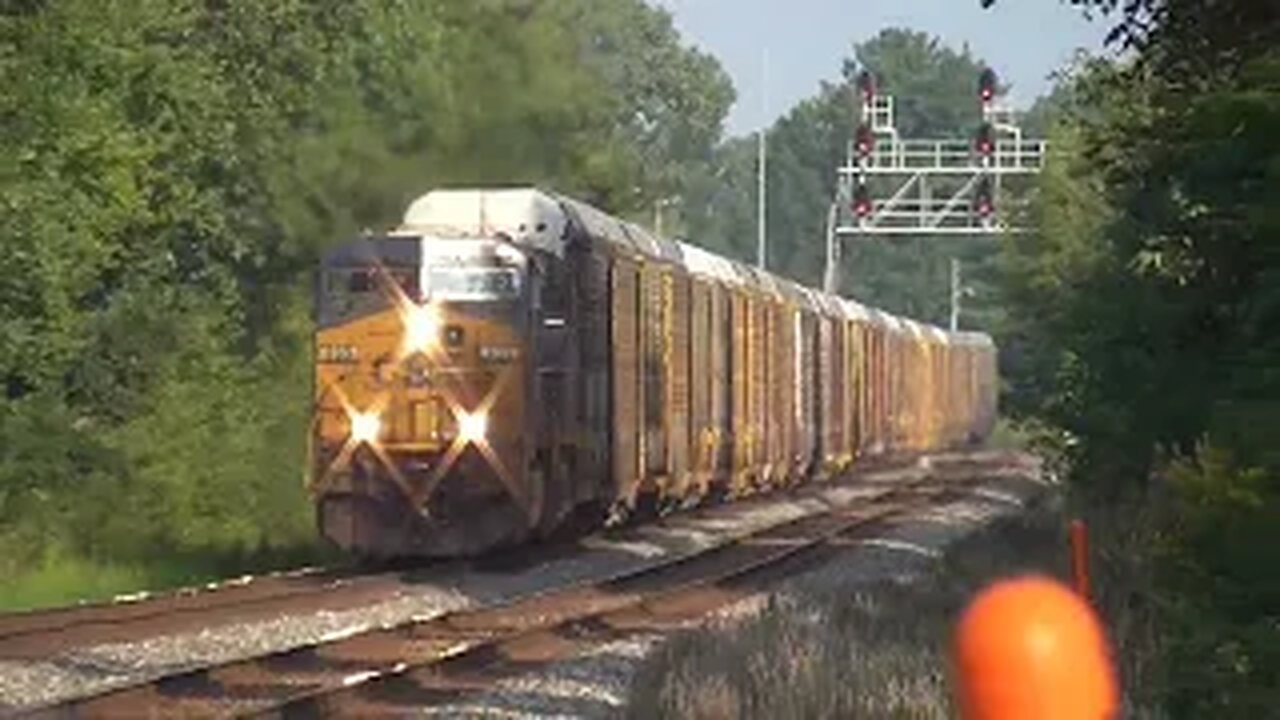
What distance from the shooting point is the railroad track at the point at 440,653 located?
12.7 meters

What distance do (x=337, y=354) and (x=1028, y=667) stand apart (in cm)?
2048

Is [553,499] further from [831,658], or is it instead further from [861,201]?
[861,201]

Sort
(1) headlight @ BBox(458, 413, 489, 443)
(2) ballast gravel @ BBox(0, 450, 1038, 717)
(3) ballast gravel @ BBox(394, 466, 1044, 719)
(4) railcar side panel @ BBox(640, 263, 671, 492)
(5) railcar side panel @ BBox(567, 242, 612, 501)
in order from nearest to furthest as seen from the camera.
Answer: (3) ballast gravel @ BBox(394, 466, 1044, 719)
(2) ballast gravel @ BBox(0, 450, 1038, 717)
(1) headlight @ BBox(458, 413, 489, 443)
(5) railcar side panel @ BBox(567, 242, 612, 501)
(4) railcar side panel @ BBox(640, 263, 671, 492)

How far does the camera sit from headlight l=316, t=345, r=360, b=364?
925 inches

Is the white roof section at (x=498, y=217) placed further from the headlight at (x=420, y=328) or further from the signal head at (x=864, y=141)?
the signal head at (x=864, y=141)

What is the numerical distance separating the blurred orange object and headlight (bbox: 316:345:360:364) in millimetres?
20191

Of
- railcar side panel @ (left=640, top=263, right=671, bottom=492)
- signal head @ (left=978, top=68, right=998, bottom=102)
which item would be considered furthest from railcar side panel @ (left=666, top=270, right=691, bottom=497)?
signal head @ (left=978, top=68, right=998, bottom=102)

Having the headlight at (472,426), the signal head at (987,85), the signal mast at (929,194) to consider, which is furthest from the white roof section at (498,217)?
the signal mast at (929,194)

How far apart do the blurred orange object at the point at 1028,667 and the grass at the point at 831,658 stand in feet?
18.9

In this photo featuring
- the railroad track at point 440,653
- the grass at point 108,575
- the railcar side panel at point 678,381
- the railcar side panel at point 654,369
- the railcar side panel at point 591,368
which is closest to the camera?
the railroad track at point 440,653

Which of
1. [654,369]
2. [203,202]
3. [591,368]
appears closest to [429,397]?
[591,368]

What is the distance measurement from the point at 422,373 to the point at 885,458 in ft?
108

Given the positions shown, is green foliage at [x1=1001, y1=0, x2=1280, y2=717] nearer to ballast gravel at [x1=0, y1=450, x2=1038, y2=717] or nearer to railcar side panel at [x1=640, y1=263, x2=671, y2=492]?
ballast gravel at [x1=0, y1=450, x2=1038, y2=717]

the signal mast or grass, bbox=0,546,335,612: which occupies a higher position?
the signal mast
